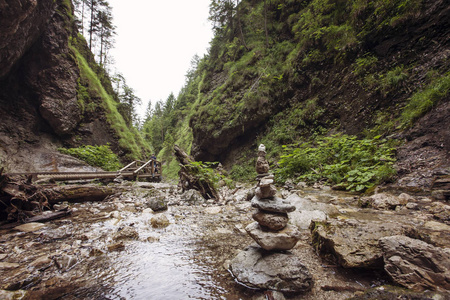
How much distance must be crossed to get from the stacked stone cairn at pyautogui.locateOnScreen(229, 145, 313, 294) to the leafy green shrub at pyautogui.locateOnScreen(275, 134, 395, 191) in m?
3.77

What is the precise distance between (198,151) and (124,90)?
19836 millimetres

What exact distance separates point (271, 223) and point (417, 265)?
1.25 m

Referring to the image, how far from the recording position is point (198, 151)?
737 inches

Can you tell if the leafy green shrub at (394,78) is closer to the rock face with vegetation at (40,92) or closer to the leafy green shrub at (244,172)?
the leafy green shrub at (244,172)

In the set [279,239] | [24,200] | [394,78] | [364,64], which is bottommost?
[279,239]

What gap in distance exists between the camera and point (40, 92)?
11.6 metres

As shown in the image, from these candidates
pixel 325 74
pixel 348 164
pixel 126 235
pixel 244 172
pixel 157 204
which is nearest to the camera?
pixel 126 235

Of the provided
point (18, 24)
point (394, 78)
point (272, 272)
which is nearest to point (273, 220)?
point (272, 272)

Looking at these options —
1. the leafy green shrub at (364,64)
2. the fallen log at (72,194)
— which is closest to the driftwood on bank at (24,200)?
the fallen log at (72,194)

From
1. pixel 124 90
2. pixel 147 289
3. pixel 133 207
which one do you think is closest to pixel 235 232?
pixel 147 289

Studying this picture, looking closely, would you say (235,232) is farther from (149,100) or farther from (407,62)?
(149,100)

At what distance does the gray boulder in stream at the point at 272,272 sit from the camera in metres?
1.64

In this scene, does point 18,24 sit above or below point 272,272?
above

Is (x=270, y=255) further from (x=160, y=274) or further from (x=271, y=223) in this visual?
(x=160, y=274)
